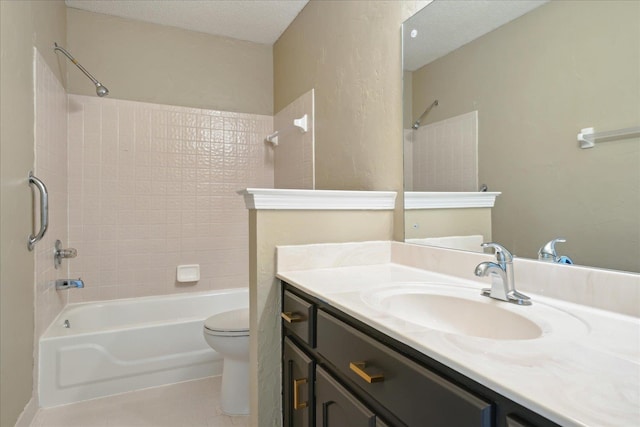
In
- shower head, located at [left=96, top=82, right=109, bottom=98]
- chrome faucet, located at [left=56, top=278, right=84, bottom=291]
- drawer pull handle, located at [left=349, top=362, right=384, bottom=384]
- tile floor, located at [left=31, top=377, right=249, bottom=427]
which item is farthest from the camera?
shower head, located at [left=96, top=82, right=109, bottom=98]

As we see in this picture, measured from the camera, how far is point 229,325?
74.0 inches

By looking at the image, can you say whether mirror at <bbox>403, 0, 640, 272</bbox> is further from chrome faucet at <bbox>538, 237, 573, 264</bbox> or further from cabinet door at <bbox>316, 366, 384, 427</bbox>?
cabinet door at <bbox>316, 366, 384, 427</bbox>

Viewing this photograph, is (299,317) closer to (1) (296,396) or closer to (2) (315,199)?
(1) (296,396)

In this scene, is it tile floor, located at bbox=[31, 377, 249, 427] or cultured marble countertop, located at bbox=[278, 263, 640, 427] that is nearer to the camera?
cultured marble countertop, located at bbox=[278, 263, 640, 427]

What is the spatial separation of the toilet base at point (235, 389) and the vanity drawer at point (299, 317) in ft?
2.27

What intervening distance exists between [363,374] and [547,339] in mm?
367

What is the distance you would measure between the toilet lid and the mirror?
1155 millimetres

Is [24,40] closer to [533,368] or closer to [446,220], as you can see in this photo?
[446,220]

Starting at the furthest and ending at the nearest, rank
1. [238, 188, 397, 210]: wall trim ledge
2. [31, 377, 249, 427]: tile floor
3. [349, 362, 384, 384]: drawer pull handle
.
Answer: [31, 377, 249, 427]: tile floor
[238, 188, 397, 210]: wall trim ledge
[349, 362, 384, 384]: drawer pull handle

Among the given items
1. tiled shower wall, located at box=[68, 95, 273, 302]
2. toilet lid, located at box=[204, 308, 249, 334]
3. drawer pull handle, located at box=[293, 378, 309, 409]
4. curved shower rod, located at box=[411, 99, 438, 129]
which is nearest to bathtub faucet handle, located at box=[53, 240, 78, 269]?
tiled shower wall, located at box=[68, 95, 273, 302]

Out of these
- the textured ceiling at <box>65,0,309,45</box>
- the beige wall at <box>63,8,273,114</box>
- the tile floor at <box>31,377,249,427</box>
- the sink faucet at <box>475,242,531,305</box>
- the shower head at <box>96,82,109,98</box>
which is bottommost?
the tile floor at <box>31,377,249,427</box>

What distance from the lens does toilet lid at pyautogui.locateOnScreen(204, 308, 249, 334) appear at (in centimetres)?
183

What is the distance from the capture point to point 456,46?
4.36 ft

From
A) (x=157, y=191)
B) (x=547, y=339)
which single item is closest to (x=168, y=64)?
(x=157, y=191)
